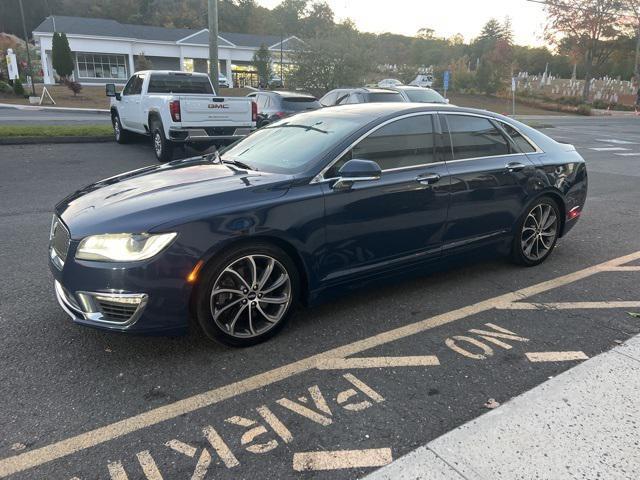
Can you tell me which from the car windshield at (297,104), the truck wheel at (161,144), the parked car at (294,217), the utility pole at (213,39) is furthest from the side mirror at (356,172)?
the utility pole at (213,39)

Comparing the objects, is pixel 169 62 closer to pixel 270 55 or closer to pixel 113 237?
pixel 270 55

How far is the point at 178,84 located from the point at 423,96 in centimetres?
710

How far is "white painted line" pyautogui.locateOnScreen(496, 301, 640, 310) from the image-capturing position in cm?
404

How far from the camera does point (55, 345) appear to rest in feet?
10.9

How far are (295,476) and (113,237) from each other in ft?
5.59

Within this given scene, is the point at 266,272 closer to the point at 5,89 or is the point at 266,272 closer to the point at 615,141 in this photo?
the point at 615,141

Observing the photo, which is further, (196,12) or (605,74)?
(196,12)

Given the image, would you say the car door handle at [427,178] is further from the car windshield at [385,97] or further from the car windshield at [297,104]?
the car windshield at [385,97]

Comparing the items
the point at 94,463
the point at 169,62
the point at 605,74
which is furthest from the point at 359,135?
the point at 605,74

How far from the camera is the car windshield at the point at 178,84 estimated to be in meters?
11.6

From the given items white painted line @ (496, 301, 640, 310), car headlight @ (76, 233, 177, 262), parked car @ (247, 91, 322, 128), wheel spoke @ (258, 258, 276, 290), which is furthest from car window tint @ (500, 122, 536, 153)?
parked car @ (247, 91, 322, 128)

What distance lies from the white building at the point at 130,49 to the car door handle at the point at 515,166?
46.2 metres

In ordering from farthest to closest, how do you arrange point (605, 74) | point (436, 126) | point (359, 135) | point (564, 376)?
point (605, 74)
point (436, 126)
point (359, 135)
point (564, 376)

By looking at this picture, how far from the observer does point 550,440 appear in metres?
2.50
